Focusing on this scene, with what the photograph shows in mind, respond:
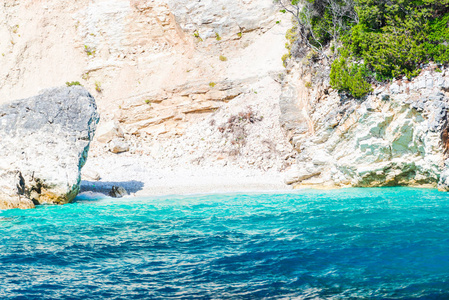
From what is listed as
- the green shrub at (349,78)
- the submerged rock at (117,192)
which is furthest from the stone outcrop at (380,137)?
the submerged rock at (117,192)

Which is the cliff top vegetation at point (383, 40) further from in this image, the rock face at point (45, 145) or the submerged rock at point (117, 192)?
the rock face at point (45, 145)

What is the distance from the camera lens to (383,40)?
54.7 ft

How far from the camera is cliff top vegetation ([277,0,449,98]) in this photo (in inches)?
618

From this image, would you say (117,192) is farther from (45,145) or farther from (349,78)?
(349,78)

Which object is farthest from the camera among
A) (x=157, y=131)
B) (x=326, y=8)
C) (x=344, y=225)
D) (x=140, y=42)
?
(x=140, y=42)

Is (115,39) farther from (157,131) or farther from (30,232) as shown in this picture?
(30,232)

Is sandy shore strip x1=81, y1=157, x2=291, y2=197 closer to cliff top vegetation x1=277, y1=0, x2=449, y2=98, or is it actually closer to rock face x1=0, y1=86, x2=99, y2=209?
rock face x1=0, y1=86, x2=99, y2=209

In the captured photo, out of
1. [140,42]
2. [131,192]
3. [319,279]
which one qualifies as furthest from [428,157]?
[140,42]

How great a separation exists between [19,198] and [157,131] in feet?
45.5

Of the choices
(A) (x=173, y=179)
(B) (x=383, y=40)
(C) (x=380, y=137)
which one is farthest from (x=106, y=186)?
(B) (x=383, y=40)

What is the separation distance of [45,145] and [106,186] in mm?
4207

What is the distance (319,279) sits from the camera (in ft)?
21.2

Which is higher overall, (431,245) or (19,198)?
(19,198)

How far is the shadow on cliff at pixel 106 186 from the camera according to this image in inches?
735
